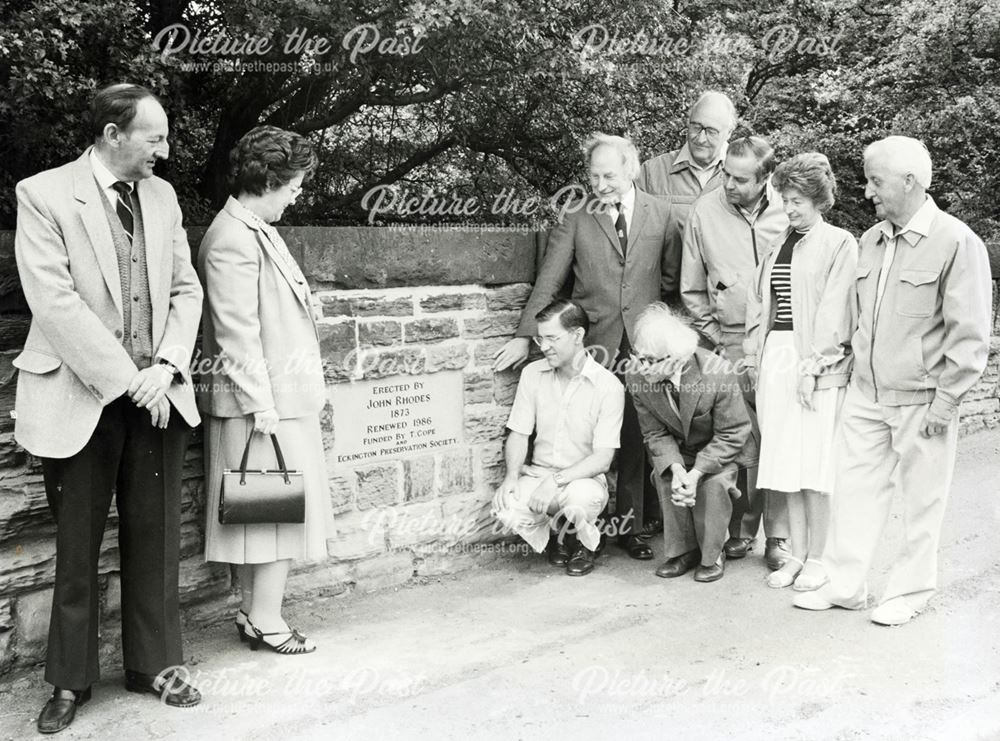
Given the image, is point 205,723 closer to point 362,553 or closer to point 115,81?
point 362,553

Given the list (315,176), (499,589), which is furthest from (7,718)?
(315,176)

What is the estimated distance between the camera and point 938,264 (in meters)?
4.36

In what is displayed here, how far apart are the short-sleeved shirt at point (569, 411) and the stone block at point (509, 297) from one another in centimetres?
33

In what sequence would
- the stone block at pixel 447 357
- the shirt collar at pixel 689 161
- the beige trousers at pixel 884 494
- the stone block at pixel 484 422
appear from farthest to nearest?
the shirt collar at pixel 689 161 < the stone block at pixel 484 422 < the stone block at pixel 447 357 < the beige trousers at pixel 884 494

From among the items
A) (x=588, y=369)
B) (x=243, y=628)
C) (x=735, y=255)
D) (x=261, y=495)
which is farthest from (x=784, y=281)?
(x=243, y=628)

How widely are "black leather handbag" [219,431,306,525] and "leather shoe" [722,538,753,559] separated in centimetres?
246

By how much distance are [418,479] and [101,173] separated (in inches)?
86.2

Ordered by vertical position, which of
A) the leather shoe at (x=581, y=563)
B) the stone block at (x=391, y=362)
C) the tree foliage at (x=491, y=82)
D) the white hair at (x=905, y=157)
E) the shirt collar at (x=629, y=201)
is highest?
the tree foliage at (x=491, y=82)

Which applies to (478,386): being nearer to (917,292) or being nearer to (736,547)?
(736,547)

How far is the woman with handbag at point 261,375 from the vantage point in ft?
13.0

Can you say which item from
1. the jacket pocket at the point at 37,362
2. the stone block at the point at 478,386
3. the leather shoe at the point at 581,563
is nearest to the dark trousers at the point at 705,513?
the leather shoe at the point at 581,563

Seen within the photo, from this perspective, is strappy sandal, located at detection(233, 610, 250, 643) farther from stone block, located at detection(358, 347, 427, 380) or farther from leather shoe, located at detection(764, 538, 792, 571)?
leather shoe, located at detection(764, 538, 792, 571)

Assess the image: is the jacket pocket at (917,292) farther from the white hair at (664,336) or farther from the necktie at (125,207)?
the necktie at (125,207)

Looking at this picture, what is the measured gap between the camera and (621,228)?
5453 mm
